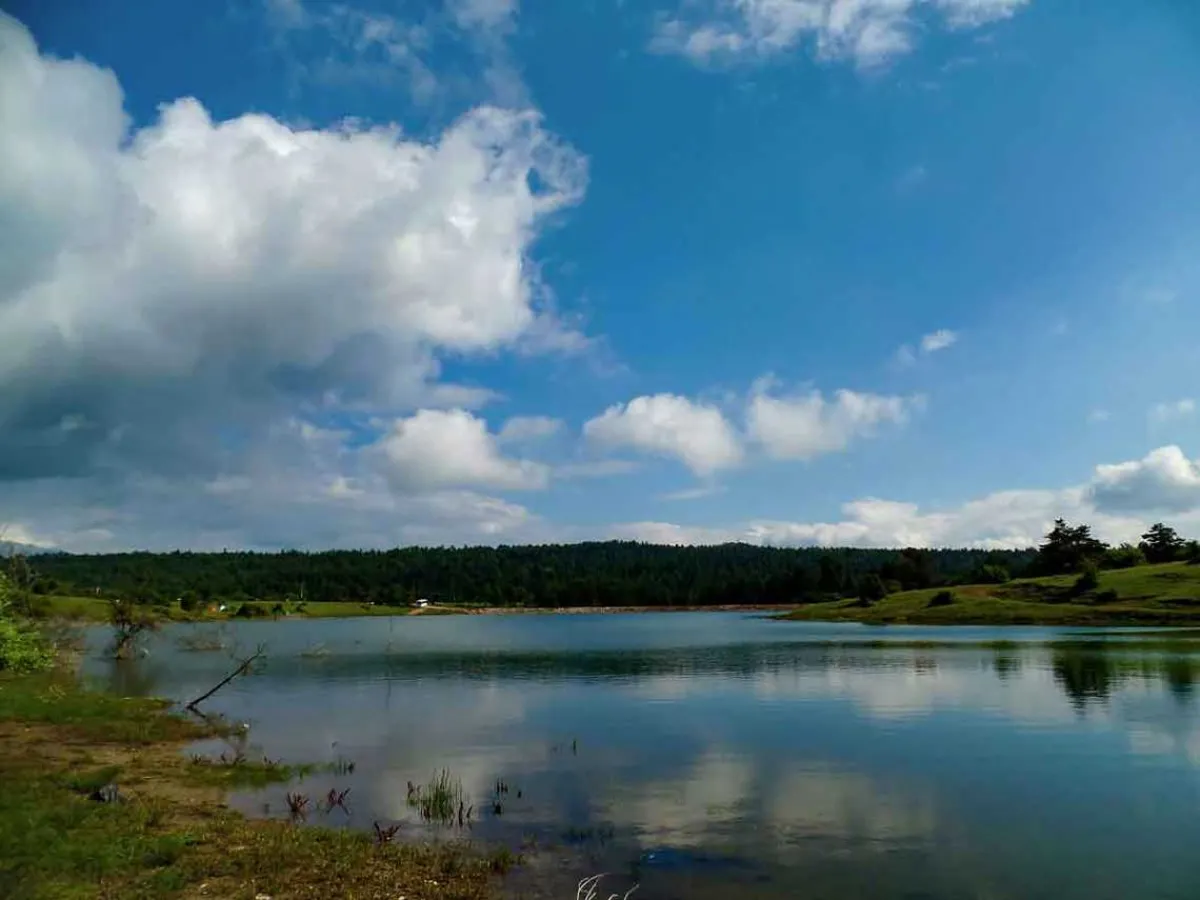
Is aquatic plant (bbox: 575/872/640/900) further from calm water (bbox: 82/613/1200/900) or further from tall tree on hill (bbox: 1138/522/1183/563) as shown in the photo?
tall tree on hill (bbox: 1138/522/1183/563)

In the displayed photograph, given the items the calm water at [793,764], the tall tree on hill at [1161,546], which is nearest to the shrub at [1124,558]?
the tall tree on hill at [1161,546]

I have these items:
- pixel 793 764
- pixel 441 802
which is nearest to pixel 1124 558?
pixel 793 764

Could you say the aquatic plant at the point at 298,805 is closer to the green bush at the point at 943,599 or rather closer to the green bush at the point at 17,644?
the green bush at the point at 17,644

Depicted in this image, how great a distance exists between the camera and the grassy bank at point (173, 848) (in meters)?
20.1

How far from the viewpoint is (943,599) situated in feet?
555

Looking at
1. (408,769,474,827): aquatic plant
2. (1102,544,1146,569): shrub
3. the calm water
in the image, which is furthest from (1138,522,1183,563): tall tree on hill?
(408,769,474,827): aquatic plant

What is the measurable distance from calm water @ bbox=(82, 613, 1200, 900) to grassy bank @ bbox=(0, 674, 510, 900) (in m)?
2.34

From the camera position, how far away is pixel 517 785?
3538 cm

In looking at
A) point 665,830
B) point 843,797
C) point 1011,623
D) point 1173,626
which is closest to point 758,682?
point 843,797

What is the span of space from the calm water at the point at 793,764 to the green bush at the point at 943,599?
81.9m

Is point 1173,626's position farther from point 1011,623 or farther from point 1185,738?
point 1185,738

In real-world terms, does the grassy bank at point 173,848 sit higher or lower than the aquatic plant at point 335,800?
higher

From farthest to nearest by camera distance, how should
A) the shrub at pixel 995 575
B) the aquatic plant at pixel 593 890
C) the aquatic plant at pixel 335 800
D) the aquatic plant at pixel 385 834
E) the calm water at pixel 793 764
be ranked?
the shrub at pixel 995 575 → the aquatic plant at pixel 335 800 → the aquatic plant at pixel 385 834 → the calm water at pixel 793 764 → the aquatic plant at pixel 593 890

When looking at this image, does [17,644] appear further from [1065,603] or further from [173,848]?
[1065,603]
